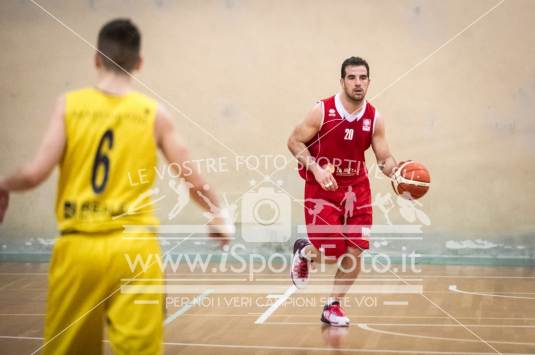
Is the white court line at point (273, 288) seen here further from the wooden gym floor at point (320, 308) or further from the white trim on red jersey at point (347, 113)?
the white trim on red jersey at point (347, 113)

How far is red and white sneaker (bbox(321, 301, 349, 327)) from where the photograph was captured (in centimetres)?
561

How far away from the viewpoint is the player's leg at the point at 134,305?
2652 mm

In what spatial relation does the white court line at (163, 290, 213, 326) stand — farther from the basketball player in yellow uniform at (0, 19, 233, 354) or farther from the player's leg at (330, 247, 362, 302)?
the basketball player in yellow uniform at (0, 19, 233, 354)

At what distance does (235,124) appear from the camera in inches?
358

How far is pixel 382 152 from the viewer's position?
5750mm

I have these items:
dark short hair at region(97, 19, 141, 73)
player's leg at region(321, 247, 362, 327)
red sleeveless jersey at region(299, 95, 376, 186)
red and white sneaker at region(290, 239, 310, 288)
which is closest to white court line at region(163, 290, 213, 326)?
red and white sneaker at region(290, 239, 310, 288)

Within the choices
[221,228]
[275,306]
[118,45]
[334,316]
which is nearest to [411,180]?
[334,316]

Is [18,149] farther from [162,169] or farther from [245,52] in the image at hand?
[245,52]

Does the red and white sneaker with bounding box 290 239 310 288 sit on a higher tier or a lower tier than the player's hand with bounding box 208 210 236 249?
lower

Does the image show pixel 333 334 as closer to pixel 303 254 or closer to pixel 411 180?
pixel 303 254

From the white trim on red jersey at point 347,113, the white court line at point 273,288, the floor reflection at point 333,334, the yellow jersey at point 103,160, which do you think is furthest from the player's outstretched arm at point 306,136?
the yellow jersey at point 103,160

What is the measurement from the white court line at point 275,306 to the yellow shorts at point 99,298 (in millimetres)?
3221

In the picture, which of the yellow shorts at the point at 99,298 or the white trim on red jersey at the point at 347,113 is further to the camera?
the white trim on red jersey at the point at 347,113

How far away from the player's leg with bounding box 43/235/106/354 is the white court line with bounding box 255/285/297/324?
323cm
